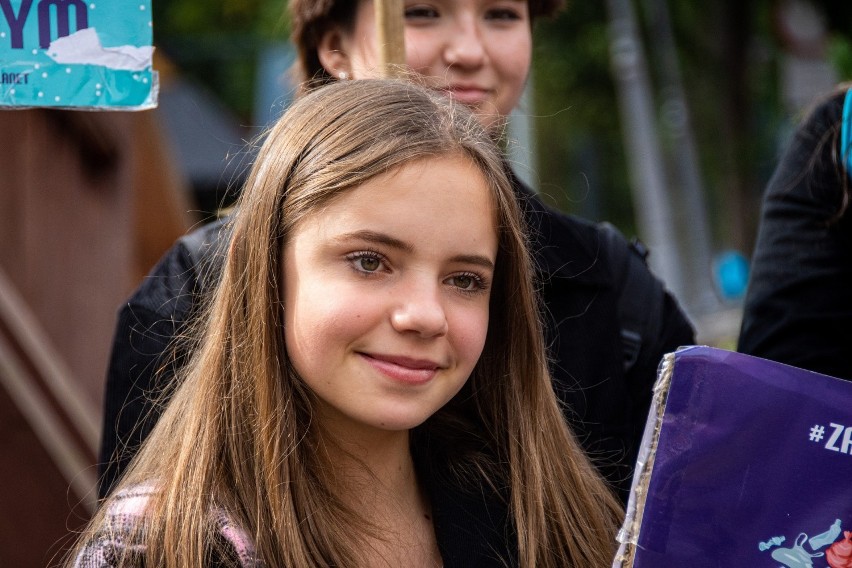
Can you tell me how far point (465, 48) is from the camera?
259cm

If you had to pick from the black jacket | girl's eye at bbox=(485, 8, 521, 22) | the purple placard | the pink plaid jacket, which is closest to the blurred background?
the black jacket

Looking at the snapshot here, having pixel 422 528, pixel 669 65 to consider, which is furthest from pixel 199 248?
pixel 669 65

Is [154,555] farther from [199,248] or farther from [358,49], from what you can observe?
[358,49]

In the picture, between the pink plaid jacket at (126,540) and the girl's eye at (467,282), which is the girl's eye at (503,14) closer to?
the girl's eye at (467,282)

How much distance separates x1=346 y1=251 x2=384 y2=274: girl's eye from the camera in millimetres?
1944

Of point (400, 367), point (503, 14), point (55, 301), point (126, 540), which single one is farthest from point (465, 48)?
point (55, 301)

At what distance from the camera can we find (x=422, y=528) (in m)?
2.18

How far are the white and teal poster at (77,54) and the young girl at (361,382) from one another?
263 millimetres

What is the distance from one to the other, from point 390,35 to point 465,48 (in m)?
0.26

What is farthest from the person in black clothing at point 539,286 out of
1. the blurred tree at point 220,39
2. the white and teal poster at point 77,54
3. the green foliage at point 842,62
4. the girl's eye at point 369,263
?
the blurred tree at point 220,39

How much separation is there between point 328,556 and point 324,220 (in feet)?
1.75

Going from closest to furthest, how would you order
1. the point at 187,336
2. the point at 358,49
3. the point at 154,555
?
the point at 154,555 → the point at 187,336 → the point at 358,49

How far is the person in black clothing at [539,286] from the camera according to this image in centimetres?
246

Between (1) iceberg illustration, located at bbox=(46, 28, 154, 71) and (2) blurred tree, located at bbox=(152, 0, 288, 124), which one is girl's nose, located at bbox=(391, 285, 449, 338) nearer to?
(1) iceberg illustration, located at bbox=(46, 28, 154, 71)
